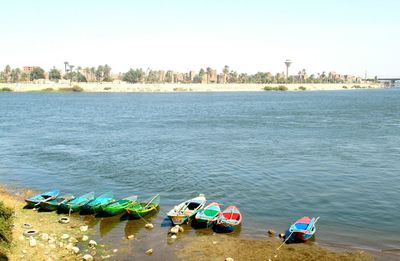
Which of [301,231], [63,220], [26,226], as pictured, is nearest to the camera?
[301,231]

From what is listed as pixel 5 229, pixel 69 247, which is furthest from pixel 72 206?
pixel 5 229

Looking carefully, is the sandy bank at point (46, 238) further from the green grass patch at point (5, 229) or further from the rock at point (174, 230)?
the rock at point (174, 230)

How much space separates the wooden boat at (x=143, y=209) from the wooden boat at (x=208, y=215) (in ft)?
13.3

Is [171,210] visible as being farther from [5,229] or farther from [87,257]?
[5,229]

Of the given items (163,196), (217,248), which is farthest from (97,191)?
(217,248)

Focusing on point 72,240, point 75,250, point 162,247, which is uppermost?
point 75,250

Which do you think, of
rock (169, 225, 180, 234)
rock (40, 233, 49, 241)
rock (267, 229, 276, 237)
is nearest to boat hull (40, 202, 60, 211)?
rock (40, 233, 49, 241)

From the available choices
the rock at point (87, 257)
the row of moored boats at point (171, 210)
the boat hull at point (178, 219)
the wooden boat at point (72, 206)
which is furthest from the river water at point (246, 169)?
the rock at point (87, 257)

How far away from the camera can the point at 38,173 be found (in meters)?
46.0

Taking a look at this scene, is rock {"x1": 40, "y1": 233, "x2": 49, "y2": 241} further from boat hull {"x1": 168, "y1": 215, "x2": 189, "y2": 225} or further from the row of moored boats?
boat hull {"x1": 168, "y1": 215, "x2": 189, "y2": 225}

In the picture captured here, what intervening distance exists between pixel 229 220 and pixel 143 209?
6.84 m

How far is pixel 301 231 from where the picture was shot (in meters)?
26.8

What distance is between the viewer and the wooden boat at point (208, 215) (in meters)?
29.2

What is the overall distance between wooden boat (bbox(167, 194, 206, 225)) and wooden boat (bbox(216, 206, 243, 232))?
2166mm
